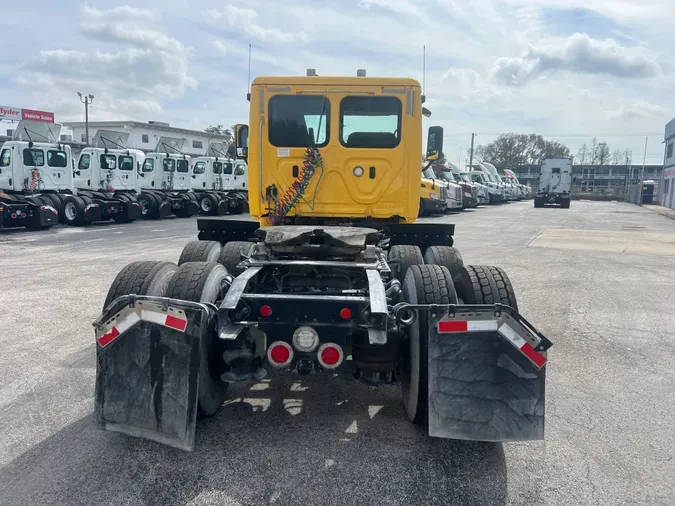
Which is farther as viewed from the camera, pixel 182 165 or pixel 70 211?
pixel 182 165

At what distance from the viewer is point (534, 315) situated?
696 centimetres

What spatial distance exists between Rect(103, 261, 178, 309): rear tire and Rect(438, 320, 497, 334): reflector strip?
6.77 feet

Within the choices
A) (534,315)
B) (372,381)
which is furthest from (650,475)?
(534,315)

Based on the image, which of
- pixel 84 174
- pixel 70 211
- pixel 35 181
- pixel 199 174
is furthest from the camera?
pixel 199 174

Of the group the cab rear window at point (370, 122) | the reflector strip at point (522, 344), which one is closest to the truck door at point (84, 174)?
the cab rear window at point (370, 122)

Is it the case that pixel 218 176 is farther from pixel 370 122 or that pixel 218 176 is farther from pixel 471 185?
pixel 370 122

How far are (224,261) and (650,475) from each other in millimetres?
4120

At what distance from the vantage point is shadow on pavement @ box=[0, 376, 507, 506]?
9.54ft

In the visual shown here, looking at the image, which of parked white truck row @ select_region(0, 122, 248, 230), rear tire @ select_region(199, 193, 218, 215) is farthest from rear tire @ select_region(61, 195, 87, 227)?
rear tire @ select_region(199, 193, 218, 215)

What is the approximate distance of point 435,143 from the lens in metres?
6.22

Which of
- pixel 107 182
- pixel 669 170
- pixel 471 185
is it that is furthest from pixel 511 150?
pixel 107 182

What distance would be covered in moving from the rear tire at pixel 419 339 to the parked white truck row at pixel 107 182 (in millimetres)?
16687

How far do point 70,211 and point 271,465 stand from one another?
61.2ft

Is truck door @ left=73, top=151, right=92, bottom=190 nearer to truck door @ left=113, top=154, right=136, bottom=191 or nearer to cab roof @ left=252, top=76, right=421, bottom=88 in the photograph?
truck door @ left=113, top=154, right=136, bottom=191
